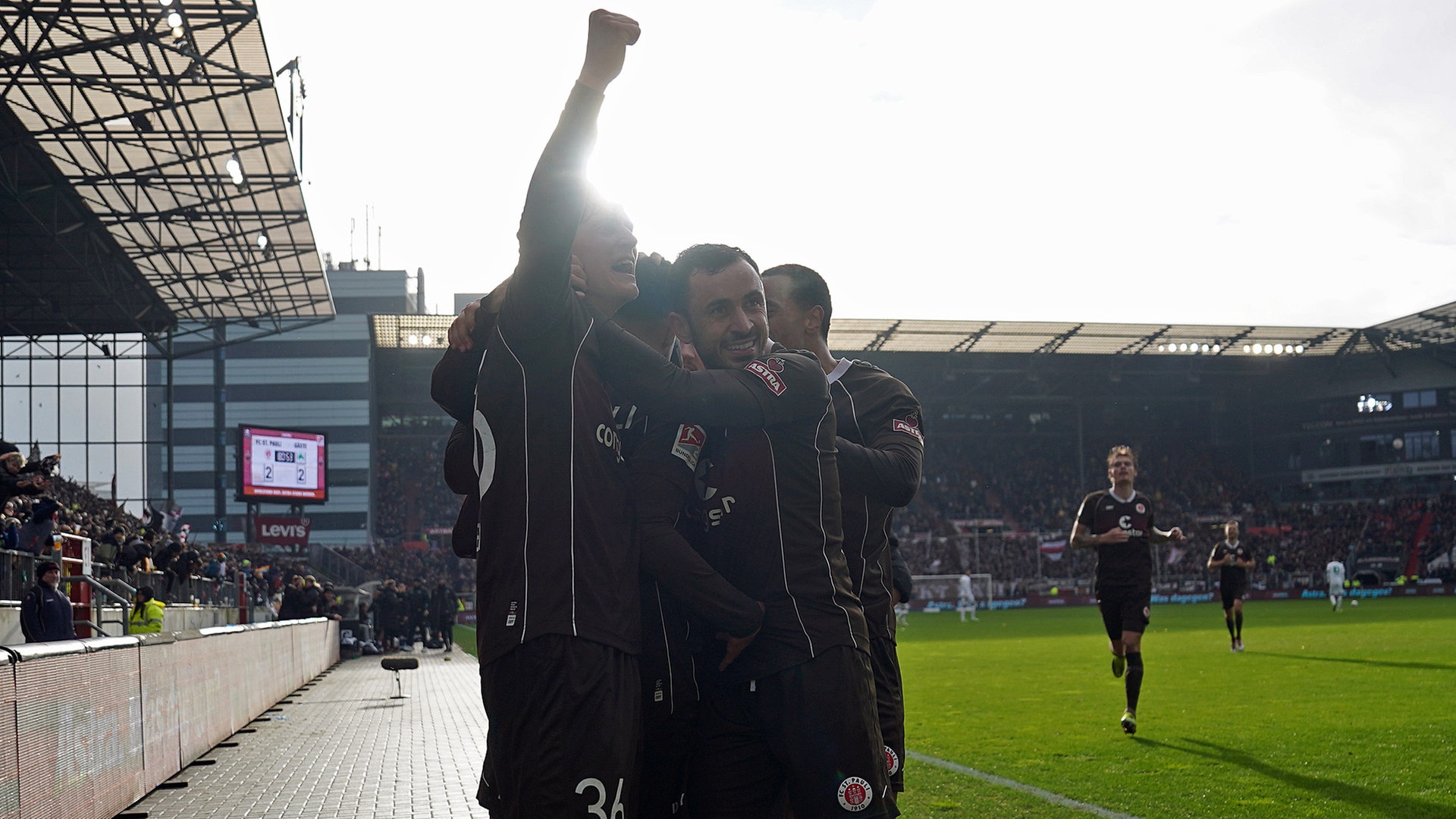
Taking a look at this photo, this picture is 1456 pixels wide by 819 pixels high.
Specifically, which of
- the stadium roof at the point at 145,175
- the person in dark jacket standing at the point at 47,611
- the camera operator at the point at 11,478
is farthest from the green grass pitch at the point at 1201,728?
the stadium roof at the point at 145,175

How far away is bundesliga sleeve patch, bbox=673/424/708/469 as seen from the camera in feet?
10.3

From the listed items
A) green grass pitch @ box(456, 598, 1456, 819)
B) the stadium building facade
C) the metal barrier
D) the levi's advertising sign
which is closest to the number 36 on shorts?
the metal barrier

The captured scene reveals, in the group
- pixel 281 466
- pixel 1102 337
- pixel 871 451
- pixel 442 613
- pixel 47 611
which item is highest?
pixel 1102 337

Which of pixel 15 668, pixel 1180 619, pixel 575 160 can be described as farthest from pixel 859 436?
pixel 1180 619

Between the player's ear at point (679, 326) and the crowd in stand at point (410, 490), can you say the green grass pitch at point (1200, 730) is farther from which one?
the crowd in stand at point (410, 490)

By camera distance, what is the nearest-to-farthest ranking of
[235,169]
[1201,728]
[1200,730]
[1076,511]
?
[1200,730] → [1201,728] → [235,169] → [1076,511]

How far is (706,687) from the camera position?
10.6 feet

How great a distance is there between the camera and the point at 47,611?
41.0 ft

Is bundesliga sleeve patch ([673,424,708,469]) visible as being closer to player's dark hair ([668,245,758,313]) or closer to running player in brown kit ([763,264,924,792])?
player's dark hair ([668,245,758,313])

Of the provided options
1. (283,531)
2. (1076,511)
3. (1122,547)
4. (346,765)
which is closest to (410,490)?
(283,531)

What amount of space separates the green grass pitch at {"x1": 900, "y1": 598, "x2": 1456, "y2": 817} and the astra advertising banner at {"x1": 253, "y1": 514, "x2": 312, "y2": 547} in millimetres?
26799

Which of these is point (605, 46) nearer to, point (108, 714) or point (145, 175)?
point (108, 714)

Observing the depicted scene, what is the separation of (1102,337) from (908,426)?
169 ft

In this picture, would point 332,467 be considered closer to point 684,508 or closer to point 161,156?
point 161,156
